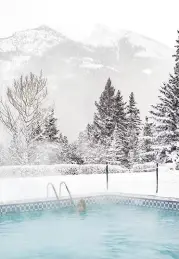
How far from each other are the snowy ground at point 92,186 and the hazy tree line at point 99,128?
7.90 ft

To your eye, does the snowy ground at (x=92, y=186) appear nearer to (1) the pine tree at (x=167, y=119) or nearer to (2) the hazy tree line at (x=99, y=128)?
(1) the pine tree at (x=167, y=119)

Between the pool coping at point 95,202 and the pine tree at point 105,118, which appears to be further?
the pine tree at point 105,118

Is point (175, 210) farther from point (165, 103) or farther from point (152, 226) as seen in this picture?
point (165, 103)

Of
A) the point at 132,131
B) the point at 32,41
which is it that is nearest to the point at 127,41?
the point at 32,41

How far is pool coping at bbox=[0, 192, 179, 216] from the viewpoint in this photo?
11414 mm

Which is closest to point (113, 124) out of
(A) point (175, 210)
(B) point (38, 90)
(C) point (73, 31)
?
(B) point (38, 90)

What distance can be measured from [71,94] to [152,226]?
342 feet

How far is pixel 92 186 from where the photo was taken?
15.9m

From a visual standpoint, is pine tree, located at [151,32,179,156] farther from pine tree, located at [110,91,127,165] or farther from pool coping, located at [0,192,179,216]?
pine tree, located at [110,91,127,165]

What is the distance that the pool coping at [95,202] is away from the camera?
37.4 feet

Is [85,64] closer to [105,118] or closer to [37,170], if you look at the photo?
[105,118]

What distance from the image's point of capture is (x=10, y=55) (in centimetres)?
11994

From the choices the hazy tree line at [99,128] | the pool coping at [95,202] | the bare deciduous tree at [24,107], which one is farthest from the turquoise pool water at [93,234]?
the bare deciduous tree at [24,107]

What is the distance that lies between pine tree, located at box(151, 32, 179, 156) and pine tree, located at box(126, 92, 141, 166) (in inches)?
500
